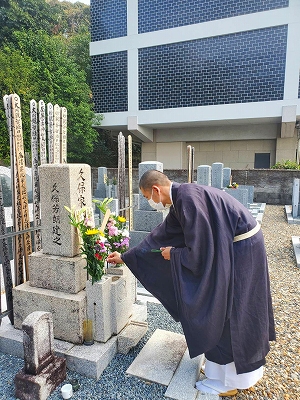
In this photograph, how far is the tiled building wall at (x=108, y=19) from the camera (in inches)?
580

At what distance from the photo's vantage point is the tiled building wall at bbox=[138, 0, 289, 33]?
12547 millimetres

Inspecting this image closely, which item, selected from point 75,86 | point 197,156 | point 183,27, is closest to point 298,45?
point 183,27

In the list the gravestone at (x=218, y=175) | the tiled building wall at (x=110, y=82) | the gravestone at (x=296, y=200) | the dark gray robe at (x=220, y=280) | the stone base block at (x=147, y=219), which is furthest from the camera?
the tiled building wall at (x=110, y=82)

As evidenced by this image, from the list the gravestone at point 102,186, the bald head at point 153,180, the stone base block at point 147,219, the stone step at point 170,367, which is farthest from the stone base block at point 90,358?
the gravestone at point 102,186

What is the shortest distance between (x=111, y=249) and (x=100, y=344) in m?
0.87

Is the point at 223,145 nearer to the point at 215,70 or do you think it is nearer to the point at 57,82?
the point at 215,70

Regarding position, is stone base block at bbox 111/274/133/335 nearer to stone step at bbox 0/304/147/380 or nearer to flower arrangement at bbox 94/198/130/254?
stone step at bbox 0/304/147/380

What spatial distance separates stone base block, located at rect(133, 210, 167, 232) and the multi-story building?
10231mm

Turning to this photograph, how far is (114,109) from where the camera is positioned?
52.2ft

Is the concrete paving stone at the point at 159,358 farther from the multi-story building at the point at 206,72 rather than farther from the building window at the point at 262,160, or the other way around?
the building window at the point at 262,160

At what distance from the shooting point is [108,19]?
15148 mm

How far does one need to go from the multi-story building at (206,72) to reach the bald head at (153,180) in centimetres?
1284

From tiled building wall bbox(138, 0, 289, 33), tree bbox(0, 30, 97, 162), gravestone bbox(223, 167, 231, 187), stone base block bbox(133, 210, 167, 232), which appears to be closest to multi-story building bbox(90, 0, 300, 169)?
tiled building wall bbox(138, 0, 289, 33)

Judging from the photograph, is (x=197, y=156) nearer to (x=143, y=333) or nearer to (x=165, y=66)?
(x=165, y=66)
